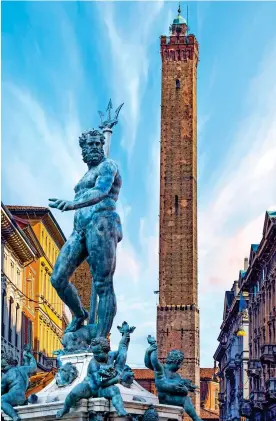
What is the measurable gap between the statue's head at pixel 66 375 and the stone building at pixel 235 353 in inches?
2018

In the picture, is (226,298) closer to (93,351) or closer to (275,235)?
(275,235)

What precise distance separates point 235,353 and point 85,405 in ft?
278

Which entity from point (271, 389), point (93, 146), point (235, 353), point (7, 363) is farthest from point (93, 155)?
point (235, 353)

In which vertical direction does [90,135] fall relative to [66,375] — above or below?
above

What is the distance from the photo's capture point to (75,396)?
31.1 feet

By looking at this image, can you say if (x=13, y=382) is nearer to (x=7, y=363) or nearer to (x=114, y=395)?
(x=7, y=363)

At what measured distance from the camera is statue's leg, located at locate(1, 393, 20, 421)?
32.7 feet

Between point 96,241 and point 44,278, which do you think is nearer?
point 96,241

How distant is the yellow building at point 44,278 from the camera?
65.5 meters

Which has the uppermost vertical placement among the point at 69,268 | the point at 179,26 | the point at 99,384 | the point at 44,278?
the point at 179,26

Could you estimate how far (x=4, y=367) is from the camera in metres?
10.4

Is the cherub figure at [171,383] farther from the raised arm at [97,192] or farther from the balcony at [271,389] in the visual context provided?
the balcony at [271,389]

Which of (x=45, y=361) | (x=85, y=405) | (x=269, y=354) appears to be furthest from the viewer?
(x=45, y=361)

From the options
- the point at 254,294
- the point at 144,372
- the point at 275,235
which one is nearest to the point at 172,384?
the point at 275,235
